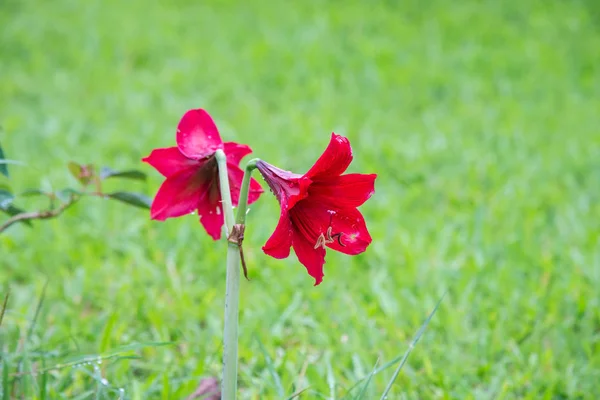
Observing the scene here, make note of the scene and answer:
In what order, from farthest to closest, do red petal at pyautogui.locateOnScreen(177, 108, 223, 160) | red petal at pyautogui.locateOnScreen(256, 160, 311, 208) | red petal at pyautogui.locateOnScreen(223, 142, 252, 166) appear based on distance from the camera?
red petal at pyautogui.locateOnScreen(223, 142, 252, 166)
red petal at pyautogui.locateOnScreen(177, 108, 223, 160)
red petal at pyautogui.locateOnScreen(256, 160, 311, 208)

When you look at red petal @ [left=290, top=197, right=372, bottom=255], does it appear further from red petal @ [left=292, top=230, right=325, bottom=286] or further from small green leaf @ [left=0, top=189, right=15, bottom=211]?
small green leaf @ [left=0, top=189, right=15, bottom=211]

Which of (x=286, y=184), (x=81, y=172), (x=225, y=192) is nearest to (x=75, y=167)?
(x=81, y=172)

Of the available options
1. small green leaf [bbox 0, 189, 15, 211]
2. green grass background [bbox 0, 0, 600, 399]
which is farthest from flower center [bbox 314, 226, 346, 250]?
small green leaf [bbox 0, 189, 15, 211]

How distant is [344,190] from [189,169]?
1.11 ft

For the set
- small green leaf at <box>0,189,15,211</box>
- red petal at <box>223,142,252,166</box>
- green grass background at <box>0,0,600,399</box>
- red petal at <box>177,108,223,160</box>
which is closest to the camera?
→ red petal at <box>177,108,223,160</box>

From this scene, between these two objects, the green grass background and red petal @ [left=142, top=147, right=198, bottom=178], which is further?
the green grass background

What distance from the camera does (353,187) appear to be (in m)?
1.37

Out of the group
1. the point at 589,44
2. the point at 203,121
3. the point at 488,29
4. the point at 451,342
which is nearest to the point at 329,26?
the point at 488,29

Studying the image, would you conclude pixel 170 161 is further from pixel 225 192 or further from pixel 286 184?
pixel 286 184

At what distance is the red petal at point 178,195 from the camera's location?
1.51 m

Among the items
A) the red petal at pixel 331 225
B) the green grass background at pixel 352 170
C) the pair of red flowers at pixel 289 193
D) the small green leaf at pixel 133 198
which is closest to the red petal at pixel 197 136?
the pair of red flowers at pixel 289 193

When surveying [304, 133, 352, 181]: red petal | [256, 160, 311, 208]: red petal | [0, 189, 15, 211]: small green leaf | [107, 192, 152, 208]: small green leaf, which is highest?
[107, 192, 152, 208]: small green leaf

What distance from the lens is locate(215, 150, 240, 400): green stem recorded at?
1.35 metres

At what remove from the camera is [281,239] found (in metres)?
1.33
